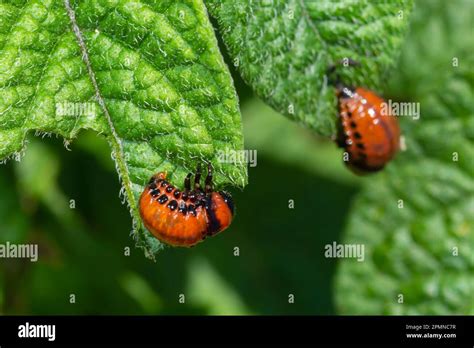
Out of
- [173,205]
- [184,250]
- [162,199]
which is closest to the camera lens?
[162,199]

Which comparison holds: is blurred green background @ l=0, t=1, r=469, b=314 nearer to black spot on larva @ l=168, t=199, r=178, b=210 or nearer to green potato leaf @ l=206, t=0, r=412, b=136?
green potato leaf @ l=206, t=0, r=412, b=136

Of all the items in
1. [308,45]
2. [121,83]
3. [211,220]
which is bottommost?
[211,220]

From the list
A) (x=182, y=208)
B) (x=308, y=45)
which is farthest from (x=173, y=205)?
(x=308, y=45)

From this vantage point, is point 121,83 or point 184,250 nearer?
point 121,83

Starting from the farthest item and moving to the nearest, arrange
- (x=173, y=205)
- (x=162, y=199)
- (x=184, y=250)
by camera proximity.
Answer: (x=184, y=250)
(x=173, y=205)
(x=162, y=199)

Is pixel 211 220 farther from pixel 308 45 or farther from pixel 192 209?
pixel 308 45
